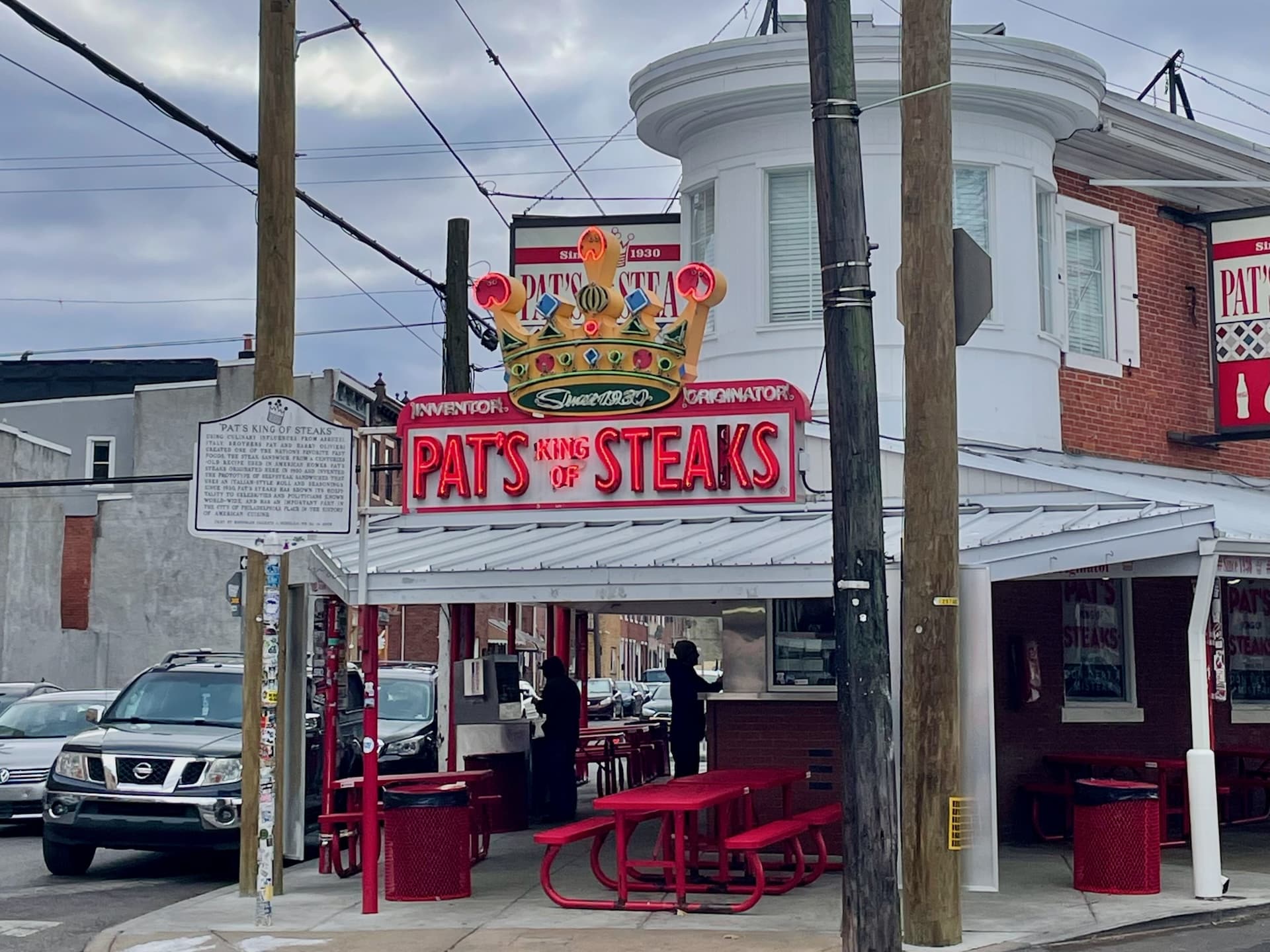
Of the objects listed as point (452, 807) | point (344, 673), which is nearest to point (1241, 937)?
point (452, 807)

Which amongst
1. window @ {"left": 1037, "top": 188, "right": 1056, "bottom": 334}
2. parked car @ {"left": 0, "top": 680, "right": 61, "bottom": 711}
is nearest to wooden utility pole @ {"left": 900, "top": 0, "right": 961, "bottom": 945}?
window @ {"left": 1037, "top": 188, "right": 1056, "bottom": 334}

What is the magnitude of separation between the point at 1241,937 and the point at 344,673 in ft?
25.6

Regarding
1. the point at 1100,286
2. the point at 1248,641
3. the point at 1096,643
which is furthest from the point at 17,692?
the point at 1248,641

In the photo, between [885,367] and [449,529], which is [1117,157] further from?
[449,529]

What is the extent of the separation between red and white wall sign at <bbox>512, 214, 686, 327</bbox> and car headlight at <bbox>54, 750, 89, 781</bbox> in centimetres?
666

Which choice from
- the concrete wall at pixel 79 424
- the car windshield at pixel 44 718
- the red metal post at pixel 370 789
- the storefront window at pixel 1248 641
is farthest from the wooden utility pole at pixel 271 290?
the concrete wall at pixel 79 424

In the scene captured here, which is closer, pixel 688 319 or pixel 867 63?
pixel 688 319

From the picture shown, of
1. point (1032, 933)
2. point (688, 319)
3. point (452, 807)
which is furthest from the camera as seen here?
point (688, 319)

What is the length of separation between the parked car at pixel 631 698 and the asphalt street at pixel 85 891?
29.3 metres

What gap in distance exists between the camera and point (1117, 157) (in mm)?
17156

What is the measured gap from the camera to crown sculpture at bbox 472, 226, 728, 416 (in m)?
12.7

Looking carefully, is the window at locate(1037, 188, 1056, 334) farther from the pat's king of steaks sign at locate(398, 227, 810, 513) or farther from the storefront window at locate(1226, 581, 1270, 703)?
the pat's king of steaks sign at locate(398, 227, 810, 513)

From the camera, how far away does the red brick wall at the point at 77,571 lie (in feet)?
141

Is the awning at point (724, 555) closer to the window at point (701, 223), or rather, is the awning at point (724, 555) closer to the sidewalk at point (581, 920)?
the sidewalk at point (581, 920)
